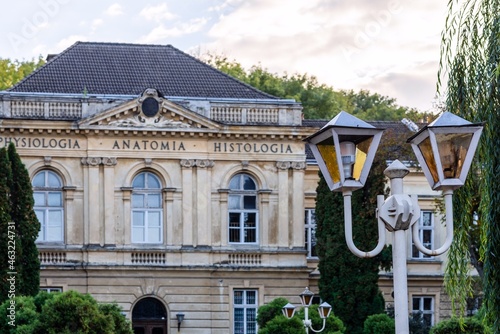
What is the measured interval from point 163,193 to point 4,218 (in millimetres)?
6905

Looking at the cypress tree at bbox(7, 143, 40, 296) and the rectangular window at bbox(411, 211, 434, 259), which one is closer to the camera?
the cypress tree at bbox(7, 143, 40, 296)

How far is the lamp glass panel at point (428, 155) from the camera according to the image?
15.1 metres

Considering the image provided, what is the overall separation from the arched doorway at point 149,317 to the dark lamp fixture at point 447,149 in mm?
35801

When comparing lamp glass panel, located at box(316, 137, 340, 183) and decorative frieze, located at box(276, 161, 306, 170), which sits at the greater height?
decorative frieze, located at box(276, 161, 306, 170)

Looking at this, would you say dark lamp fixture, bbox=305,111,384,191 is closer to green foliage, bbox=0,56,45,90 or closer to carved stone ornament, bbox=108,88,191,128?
carved stone ornament, bbox=108,88,191,128

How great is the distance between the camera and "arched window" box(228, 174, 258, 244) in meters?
51.4

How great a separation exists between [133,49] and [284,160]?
24.7ft

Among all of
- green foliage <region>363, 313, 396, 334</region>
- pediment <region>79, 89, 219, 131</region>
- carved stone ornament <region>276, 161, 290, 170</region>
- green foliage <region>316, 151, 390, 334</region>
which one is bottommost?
green foliage <region>363, 313, 396, 334</region>

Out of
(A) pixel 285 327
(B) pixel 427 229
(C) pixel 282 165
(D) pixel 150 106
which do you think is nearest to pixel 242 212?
(C) pixel 282 165

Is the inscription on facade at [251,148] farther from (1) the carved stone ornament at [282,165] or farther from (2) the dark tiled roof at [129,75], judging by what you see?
(2) the dark tiled roof at [129,75]

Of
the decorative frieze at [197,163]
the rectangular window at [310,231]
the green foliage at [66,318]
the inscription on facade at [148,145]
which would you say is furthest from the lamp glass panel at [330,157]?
the rectangular window at [310,231]

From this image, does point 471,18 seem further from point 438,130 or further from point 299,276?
point 299,276

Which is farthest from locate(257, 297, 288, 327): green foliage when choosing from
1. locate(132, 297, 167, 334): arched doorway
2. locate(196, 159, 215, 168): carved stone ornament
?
locate(196, 159, 215, 168): carved stone ornament

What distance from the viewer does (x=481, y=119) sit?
20047mm
